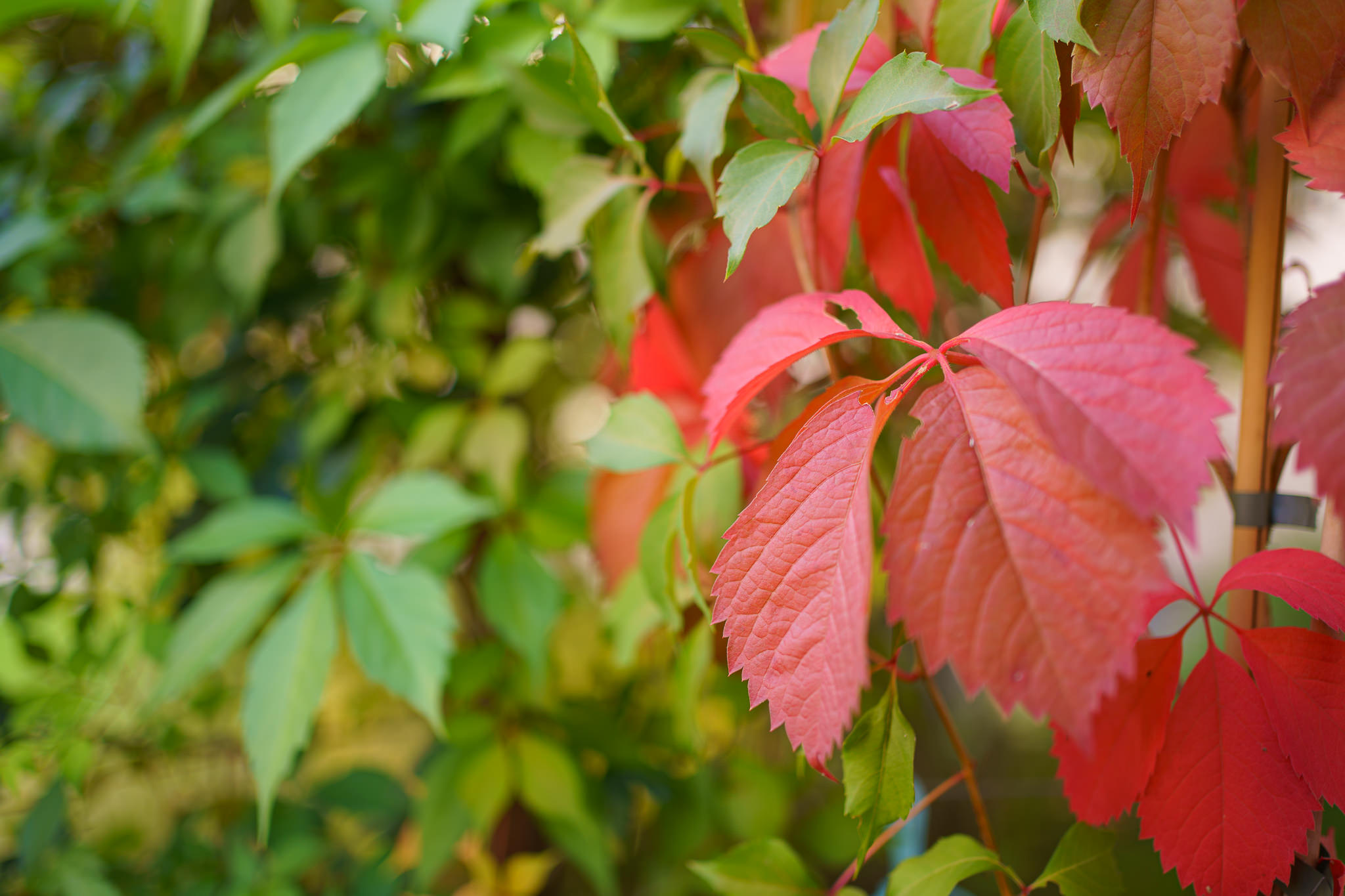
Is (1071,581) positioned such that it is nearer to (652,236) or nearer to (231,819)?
(652,236)

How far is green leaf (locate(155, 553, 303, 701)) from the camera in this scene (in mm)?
542

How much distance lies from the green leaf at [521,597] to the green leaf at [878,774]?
0.35m

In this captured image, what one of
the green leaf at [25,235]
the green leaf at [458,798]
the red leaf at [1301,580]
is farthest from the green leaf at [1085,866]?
the green leaf at [25,235]

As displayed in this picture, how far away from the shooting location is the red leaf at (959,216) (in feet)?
1.05

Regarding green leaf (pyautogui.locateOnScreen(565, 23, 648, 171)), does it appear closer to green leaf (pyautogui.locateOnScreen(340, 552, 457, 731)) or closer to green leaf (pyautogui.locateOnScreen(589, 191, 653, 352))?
green leaf (pyautogui.locateOnScreen(589, 191, 653, 352))

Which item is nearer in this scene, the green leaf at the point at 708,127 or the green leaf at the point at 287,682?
the green leaf at the point at 708,127

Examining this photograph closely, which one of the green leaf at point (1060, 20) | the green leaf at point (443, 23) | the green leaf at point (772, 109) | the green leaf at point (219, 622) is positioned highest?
the green leaf at point (1060, 20)

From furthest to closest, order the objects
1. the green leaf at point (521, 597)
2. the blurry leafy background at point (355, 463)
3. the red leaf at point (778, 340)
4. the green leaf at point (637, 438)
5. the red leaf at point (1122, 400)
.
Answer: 1. the green leaf at point (521, 597)
2. the blurry leafy background at point (355, 463)
3. the green leaf at point (637, 438)
4. the red leaf at point (778, 340)
5. the red leaf at point (1122, 400)

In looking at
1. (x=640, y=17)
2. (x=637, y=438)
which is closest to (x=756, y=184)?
(x=637, y=438)

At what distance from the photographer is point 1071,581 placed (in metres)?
0.21

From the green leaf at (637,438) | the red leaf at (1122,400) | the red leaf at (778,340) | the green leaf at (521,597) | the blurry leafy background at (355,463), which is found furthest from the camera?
the green leaf at (521,597)

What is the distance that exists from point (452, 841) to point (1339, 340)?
68cm

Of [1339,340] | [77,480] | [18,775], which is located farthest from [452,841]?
[1339,340]

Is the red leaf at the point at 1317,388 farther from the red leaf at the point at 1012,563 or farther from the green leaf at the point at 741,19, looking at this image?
the green leaf at the point at 741,19
